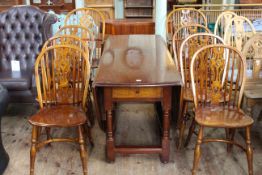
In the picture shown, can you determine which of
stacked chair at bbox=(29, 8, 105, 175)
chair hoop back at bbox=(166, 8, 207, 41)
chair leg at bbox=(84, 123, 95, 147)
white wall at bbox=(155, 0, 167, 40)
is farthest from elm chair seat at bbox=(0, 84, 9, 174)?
white wall at bbox=(155, 0, 167, 40)

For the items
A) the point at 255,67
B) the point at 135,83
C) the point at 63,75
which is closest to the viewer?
the point at 135,83

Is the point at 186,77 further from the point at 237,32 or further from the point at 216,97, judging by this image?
the point at 237,32

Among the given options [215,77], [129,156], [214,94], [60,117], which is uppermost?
[215,77]

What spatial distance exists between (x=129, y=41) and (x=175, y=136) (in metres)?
1.06

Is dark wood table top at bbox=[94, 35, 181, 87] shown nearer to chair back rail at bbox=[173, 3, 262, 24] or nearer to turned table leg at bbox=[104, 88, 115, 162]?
turned table leg at bbox=[104, 88, 115, 162]

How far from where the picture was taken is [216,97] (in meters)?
2.49

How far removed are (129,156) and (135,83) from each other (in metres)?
0.78

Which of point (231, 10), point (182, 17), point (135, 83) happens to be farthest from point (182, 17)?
point (135, 83)

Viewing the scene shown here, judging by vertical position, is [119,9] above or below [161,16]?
above

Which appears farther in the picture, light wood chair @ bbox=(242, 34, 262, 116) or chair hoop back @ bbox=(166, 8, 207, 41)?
chair hoop back @ bbox=(166, 8, 207, 41)

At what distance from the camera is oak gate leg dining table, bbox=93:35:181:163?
7.40ft

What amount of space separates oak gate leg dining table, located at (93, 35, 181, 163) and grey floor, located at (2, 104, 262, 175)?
0.36 feet

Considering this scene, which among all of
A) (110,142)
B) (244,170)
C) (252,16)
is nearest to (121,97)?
(110,142)

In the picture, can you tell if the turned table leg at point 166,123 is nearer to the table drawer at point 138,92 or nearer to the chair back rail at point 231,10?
the table drawer at point 138,92
